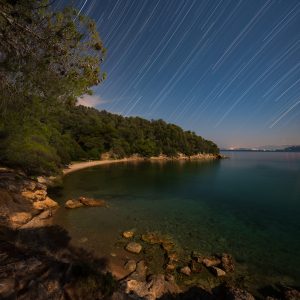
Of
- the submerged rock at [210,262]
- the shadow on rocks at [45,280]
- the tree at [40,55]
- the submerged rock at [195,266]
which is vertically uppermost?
the tree at [40,55]

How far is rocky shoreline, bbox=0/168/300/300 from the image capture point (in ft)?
19.3

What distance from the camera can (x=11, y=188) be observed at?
19.1 metres

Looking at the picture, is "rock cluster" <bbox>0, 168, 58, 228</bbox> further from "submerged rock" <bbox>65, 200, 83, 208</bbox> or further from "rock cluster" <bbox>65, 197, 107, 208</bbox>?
"rock cluster" <bbox>65, 197, 107, 208</bbox>

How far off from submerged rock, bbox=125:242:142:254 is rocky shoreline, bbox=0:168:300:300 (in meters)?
0.03

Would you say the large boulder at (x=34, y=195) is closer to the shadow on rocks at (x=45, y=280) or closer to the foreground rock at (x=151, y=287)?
the shadow on rocks at (x=45, y=280)

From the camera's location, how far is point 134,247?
13547 millimetres

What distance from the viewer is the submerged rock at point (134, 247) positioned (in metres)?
13.3

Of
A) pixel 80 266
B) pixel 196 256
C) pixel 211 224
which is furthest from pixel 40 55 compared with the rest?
pixel 211 224

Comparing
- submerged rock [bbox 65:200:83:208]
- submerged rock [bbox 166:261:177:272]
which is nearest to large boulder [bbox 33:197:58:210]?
submerged rock [bbox 65:200:83:208]

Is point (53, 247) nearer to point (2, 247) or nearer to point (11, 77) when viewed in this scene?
point (2, 247)

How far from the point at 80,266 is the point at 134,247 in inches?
280

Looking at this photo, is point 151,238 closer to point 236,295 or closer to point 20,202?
point 236,295

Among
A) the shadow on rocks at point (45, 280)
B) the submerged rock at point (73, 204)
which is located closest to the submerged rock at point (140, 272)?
the shadow on rocks at point (45, 280)

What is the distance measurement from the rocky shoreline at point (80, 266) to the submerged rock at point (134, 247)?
0.03m
